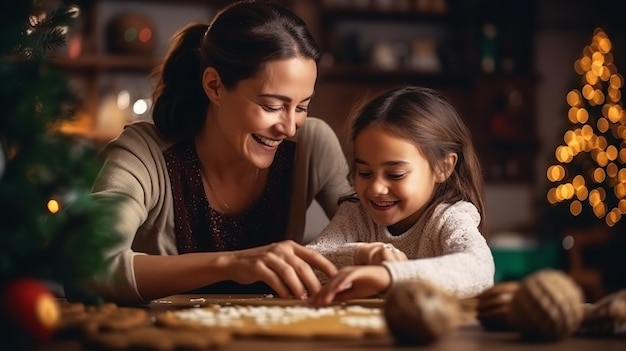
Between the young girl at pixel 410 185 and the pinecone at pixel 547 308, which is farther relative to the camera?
the young girl at pixel 410 185

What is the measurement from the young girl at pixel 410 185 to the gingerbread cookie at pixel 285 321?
331 millimetres

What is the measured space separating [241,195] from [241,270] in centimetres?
82

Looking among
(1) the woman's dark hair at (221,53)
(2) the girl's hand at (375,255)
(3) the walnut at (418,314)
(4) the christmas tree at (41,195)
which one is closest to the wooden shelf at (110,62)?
(1) the woman's dark hair at (221,53)

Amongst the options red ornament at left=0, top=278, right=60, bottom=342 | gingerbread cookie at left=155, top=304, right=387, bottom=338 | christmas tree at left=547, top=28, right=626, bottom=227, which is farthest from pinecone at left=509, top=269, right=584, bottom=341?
christmas tree at left=547, top=28, right=626, bottom=227

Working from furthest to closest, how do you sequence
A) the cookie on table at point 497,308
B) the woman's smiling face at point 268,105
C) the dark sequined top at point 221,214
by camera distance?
1. the dark sequined top at point 221,214
2. the woman's smiling face at point 268,105
3. the cookie on table at point 497,308

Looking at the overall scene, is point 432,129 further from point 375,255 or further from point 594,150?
point 594,150

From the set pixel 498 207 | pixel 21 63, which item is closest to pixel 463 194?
pixel 21 63

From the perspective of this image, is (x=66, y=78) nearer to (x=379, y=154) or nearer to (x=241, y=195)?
(x=379, y=154)

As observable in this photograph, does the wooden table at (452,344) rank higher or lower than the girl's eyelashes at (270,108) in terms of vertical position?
lower

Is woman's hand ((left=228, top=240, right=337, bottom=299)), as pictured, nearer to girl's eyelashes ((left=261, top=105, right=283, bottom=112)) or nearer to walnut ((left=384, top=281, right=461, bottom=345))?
walnut ((left=384, top=281, right=461, bottom=345))

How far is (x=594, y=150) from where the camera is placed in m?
6.23

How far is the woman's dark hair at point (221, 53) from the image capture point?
2104mm

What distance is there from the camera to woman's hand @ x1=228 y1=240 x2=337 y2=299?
1.49m

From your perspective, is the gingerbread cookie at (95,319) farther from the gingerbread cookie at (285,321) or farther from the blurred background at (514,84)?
the blurred background at (514,84)
